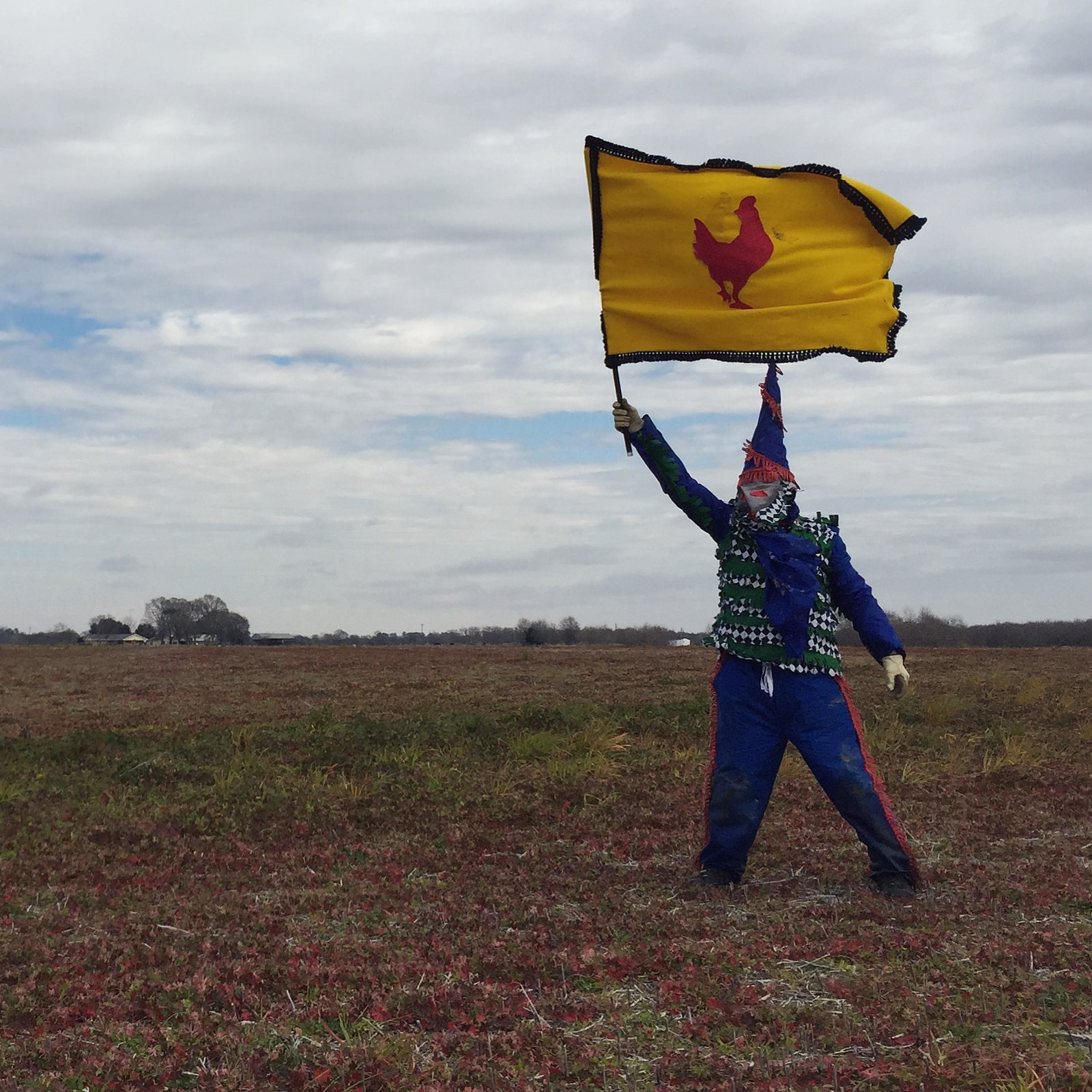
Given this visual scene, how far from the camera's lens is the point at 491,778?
38.1 feet

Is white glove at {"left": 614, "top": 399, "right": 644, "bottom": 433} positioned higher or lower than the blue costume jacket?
higher

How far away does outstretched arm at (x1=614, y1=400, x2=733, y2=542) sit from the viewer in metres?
7.62

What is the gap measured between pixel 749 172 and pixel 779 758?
4045mm

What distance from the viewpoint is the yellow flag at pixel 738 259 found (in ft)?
25.5

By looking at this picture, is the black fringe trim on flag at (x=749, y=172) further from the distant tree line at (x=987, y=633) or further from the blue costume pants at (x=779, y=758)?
the distant tree line at (x=987, y=633)

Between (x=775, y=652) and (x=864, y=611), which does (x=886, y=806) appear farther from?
(x=864, y=611)

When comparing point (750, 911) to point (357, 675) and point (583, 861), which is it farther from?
point (357, 675)

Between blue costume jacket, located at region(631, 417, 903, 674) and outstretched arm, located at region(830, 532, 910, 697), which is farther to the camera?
outstretched arm, located at region(830, 532, 910, 697)

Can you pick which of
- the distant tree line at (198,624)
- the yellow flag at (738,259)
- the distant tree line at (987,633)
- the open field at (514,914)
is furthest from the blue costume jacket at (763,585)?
the distant tree line at (198,624)

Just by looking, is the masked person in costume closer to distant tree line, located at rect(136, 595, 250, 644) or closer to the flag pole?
the flag pole

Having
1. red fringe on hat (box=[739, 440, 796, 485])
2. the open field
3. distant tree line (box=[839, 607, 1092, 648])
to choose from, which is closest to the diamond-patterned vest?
red fringe on hat (box=[739, 440, 796, 485])

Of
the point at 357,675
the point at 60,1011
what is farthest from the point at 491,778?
the point at 357,675

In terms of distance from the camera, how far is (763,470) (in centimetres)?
743

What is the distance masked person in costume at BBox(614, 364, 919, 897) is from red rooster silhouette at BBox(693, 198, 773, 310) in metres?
0.69
